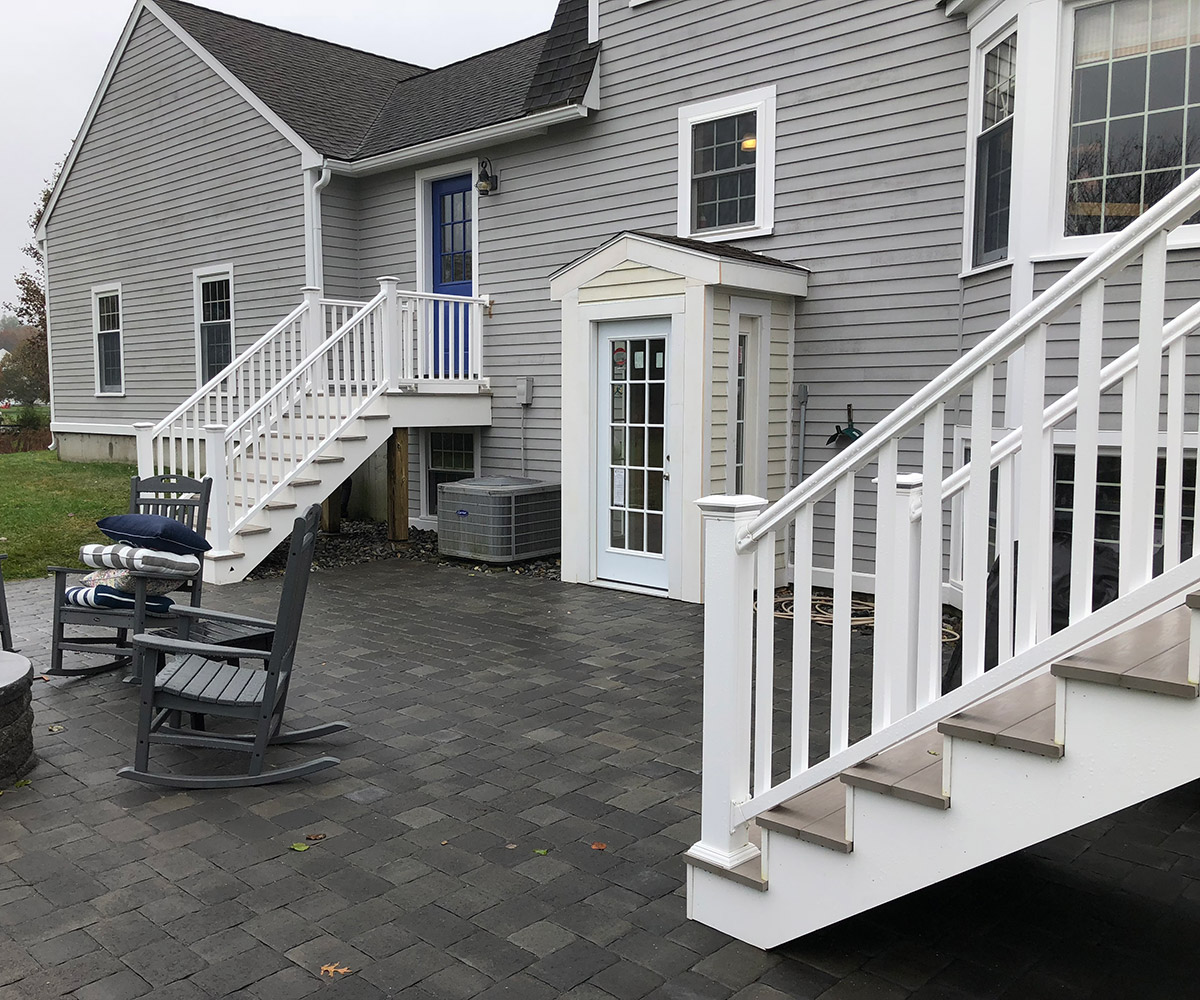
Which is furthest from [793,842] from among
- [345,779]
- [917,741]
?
[345,779]

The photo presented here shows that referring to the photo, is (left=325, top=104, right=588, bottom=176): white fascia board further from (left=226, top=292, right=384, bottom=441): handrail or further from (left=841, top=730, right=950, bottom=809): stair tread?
(left=841, top=730, right=950, bottom=809): stair tread

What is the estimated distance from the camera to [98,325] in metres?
15.1

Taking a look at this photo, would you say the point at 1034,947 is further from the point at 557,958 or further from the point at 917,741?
the point at 557,958

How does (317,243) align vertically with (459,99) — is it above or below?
below

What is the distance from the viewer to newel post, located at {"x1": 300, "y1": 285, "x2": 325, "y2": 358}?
9.50 m

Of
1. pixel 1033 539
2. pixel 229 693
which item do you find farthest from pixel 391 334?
pixel 1033 539

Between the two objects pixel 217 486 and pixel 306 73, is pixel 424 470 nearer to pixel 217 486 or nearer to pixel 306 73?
pixel 217 486

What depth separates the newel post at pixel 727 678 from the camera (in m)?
2.73

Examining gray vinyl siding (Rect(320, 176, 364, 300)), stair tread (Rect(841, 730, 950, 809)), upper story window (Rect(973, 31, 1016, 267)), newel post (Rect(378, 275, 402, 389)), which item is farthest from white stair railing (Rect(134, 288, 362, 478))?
stair tread (Rect(841, 730, 950, 809))

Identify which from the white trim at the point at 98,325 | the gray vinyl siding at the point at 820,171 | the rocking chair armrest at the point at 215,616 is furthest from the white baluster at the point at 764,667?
the white trim at the point at 98,325

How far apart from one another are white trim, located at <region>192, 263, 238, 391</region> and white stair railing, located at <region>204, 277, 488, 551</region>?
9.14 ft

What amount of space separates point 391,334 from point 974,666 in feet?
24.8

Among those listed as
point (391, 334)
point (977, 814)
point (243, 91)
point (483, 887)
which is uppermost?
point (243, 91)

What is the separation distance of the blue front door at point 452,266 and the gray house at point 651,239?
0.12 feet
